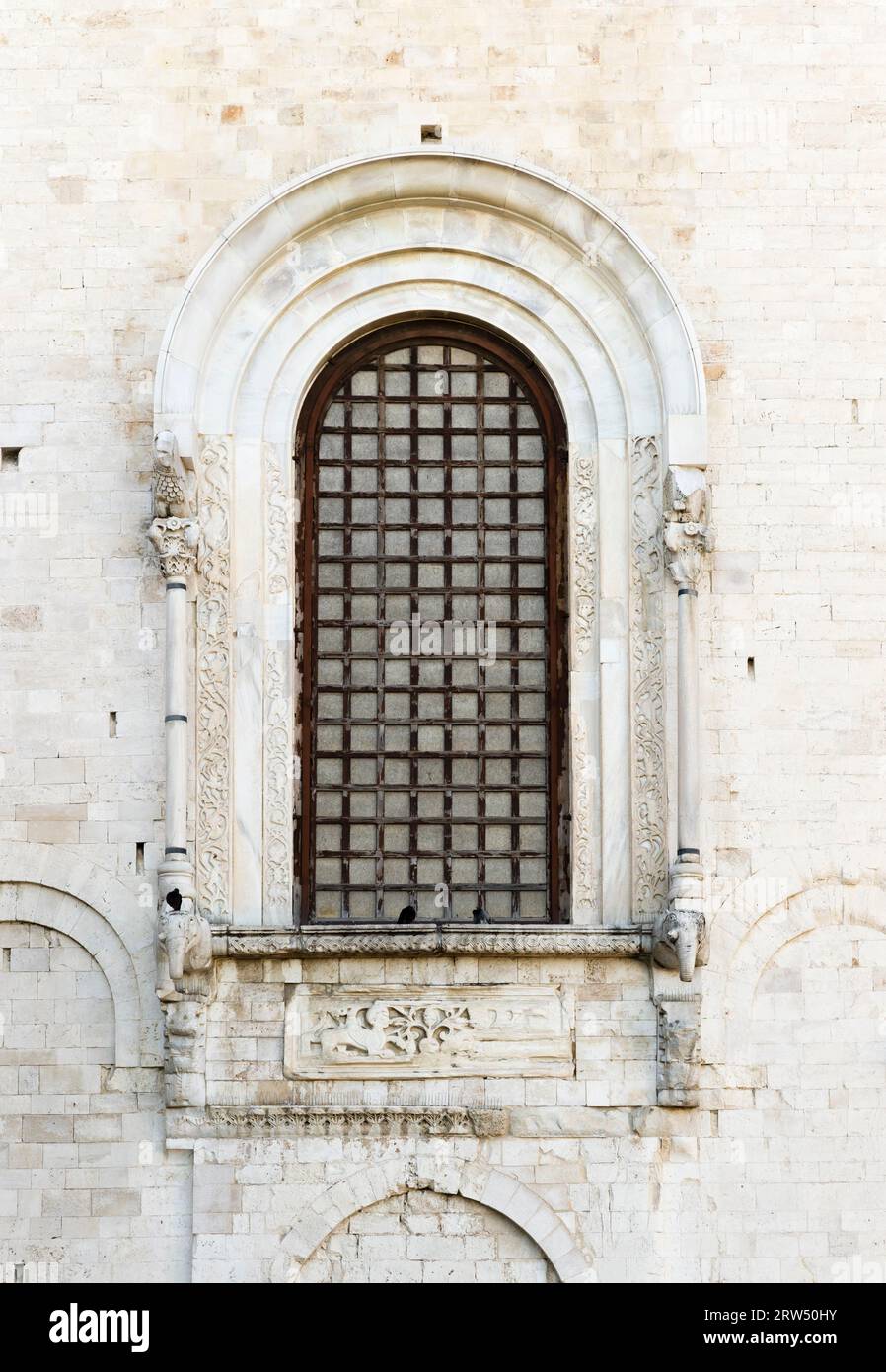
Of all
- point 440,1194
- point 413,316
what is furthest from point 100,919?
point 413,316

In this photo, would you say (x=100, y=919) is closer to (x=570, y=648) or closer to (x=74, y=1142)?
(x=74, y=1142)

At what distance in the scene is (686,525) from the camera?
1725cm

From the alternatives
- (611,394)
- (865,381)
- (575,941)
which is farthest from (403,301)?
(575,941)

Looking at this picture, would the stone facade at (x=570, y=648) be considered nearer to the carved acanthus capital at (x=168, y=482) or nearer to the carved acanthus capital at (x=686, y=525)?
the carved acanthus capital at (x=686, y=525)

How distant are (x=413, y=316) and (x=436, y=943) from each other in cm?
448

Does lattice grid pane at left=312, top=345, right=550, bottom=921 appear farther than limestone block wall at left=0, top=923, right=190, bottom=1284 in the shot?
Yes

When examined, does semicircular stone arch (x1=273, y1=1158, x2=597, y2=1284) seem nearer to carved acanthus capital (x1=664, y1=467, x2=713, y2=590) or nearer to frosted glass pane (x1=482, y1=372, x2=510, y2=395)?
carved acanthus capital (x1=664, y1=467, x2=713, y2=590)

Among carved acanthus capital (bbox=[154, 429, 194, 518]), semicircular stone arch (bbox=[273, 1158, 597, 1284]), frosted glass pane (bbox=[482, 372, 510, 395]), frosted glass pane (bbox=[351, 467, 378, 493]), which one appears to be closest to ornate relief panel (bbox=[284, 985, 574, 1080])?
semicircular stone arch (bbox=[273, 1158, 597, 1284])

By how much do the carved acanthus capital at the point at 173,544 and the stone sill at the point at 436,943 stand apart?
242 cm

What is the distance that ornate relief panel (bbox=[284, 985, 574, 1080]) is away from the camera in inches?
659

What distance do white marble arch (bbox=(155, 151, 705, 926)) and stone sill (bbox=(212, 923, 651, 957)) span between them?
29 centimetres

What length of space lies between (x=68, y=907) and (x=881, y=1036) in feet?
17.9

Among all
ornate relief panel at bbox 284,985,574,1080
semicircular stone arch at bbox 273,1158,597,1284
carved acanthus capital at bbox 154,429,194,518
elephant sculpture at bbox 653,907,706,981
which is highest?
carved acanthus capital at bbox 154,429,194,518

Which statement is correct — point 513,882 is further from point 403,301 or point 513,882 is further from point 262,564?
point 403,301
